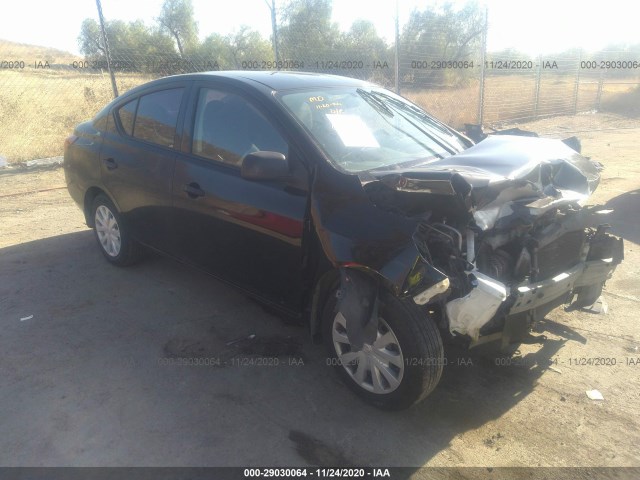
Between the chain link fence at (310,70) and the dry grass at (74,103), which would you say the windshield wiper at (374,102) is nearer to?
the chain link fence at (310,70)

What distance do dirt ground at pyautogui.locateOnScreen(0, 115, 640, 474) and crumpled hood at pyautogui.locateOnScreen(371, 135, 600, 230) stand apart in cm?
94

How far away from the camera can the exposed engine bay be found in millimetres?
2568

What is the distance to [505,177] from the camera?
2.82 meters

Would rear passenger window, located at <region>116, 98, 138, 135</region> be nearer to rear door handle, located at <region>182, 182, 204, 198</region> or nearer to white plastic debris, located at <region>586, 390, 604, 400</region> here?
A: rear door handle, located at <region>182, 182, 204, 198</region>

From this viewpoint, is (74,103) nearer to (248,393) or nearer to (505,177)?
(248,393)

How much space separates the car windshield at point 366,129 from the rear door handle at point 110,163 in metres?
1.91

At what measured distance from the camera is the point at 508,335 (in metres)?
A: 2.82

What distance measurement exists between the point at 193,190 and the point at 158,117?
871mm

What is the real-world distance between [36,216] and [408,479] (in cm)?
615

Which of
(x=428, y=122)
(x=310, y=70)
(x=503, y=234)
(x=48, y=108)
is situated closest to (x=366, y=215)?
(x=503, y=234)

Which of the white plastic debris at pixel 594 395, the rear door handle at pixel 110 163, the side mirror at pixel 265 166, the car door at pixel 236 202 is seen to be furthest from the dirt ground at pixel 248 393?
the side mirror at pixel 265 166

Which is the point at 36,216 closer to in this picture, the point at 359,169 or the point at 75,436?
the point at 75,436

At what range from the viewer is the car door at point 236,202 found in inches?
124

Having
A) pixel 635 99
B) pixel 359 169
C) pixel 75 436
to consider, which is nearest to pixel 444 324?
pixel 359 169
